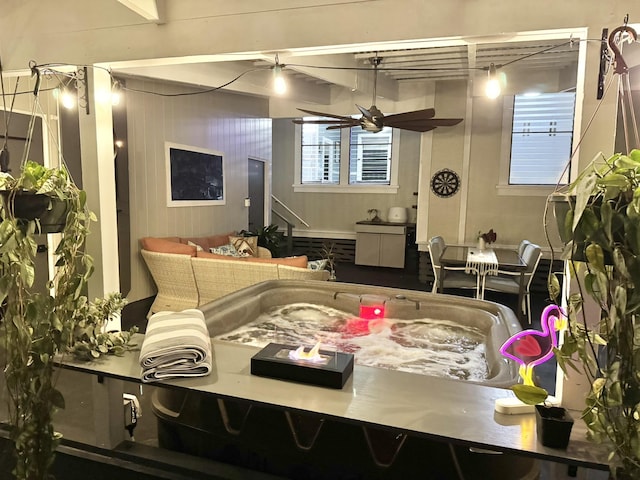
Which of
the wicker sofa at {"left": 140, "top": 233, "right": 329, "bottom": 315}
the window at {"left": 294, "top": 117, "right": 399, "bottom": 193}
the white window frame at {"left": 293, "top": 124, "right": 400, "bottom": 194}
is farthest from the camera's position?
the window at {"left": 294, "top": 117, "right": 399, "bottom": 193}

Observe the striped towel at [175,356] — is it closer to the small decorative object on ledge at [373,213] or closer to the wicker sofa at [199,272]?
the wicker sofa at [199,272]

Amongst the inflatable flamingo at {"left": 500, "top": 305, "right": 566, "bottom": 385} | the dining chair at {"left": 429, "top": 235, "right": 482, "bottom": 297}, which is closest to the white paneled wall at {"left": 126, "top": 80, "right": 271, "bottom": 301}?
the dining chair at {"left": 429, "top": 235, "right": 482, "bottom": 297}

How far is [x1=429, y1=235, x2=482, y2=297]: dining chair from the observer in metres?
4.91

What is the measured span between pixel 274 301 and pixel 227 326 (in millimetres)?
720

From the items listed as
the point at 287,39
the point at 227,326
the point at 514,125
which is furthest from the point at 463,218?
the point at 287,39

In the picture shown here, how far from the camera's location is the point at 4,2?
2.69 m

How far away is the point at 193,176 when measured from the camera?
5871 millimetres

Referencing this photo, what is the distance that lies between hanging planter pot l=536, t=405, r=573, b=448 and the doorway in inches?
256

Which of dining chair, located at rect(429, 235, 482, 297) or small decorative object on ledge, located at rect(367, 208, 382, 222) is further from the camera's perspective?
small decorative object on ledge, located at rect(367, 208, 382, 222)

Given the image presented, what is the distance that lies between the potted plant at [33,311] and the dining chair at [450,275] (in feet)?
13.0

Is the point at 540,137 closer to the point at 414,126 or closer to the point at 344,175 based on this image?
the point at 414,126

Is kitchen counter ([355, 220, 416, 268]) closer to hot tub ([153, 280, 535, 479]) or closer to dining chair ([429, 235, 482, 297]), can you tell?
dining chair ([429, 235, 482, 297])

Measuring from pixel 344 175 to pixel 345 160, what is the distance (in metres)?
0.28

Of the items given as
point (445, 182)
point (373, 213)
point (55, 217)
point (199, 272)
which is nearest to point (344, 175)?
point (373, 213)
